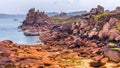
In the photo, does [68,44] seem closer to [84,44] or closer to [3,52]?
[84,44]

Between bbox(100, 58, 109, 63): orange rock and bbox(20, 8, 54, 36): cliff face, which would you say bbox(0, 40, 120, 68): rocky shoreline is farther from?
bbox(20, 8, 54, 36): cliff face

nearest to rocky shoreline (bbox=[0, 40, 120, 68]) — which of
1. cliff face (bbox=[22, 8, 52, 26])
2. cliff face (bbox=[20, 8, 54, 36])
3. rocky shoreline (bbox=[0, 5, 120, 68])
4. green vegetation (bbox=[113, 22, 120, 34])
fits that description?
rocky shoreline (bbox=[0, 5, 120, 68])

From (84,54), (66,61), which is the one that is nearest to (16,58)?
(66,61)

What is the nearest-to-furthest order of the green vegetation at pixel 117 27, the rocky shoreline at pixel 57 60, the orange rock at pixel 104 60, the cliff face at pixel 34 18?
the rocky shoreline at pixel 57 60 → the orange rock at pixel 104 60 → the green vegetation at pixel 117 27 → the cliff face at pixel 34 18

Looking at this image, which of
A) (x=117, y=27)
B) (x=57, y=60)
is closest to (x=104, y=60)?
(x=57, y=60)

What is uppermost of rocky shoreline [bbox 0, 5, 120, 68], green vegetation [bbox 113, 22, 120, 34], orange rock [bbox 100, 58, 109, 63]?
green vegetation [bbox 113, 22, 120, 34]

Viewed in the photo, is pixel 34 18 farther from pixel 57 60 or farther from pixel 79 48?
pixel 57 60

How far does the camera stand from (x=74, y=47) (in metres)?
92.6

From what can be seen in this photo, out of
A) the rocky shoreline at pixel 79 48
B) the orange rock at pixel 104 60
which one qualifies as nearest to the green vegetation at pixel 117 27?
the rocky shoreline at pixel 79 48

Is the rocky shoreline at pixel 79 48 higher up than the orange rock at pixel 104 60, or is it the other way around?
the rocky shoreline at pixel 79 48

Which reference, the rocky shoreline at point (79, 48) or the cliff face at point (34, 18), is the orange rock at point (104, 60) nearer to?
the rocky shoreline at point (79, 48)

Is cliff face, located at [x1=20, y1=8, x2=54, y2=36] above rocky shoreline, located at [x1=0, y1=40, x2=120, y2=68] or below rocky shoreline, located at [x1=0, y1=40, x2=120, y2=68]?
above

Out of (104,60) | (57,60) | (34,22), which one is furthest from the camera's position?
(34,22)

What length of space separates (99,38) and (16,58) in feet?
105
